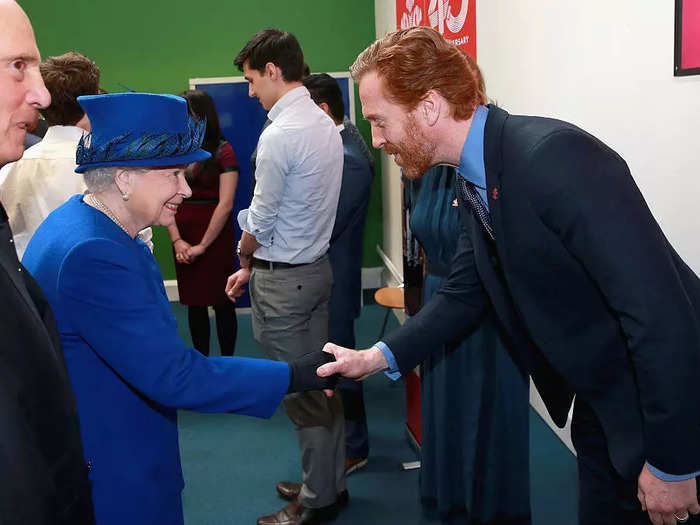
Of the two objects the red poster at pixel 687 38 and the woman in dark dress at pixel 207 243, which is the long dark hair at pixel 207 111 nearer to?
the woman in dark dress at pixel 207 243

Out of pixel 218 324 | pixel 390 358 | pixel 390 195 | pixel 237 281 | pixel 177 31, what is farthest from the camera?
pixel 177 31

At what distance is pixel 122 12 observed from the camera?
20.8 ft

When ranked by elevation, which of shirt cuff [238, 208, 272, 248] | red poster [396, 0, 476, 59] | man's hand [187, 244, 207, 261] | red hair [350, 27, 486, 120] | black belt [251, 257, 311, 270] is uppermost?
red poster [396, 0, 476, 59]

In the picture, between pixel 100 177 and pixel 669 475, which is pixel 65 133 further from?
pixel 669 475

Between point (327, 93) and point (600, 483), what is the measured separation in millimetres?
2188

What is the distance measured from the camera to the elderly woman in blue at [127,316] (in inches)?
56.8

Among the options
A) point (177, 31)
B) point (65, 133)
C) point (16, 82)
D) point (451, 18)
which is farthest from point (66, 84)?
point (177, 31)

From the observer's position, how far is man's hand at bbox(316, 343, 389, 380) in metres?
1.84

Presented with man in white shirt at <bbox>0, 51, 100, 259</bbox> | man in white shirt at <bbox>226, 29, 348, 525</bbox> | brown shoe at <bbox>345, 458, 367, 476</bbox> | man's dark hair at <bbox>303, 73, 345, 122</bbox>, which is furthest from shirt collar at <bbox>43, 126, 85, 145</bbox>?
brown shoe at <bbox>345, 458, 367, 476</bbox>

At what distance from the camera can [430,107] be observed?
1601mm

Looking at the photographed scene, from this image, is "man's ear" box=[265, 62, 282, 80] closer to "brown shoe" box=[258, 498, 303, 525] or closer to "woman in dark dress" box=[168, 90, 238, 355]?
"woman in dark dress" box=[168, 90, 238, 355]

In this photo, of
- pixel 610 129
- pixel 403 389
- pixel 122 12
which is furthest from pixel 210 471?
pixel 122 12

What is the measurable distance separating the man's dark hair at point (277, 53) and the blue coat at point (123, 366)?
1.40 meters

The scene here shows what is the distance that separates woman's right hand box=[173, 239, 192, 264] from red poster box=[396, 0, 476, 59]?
1786 mm
